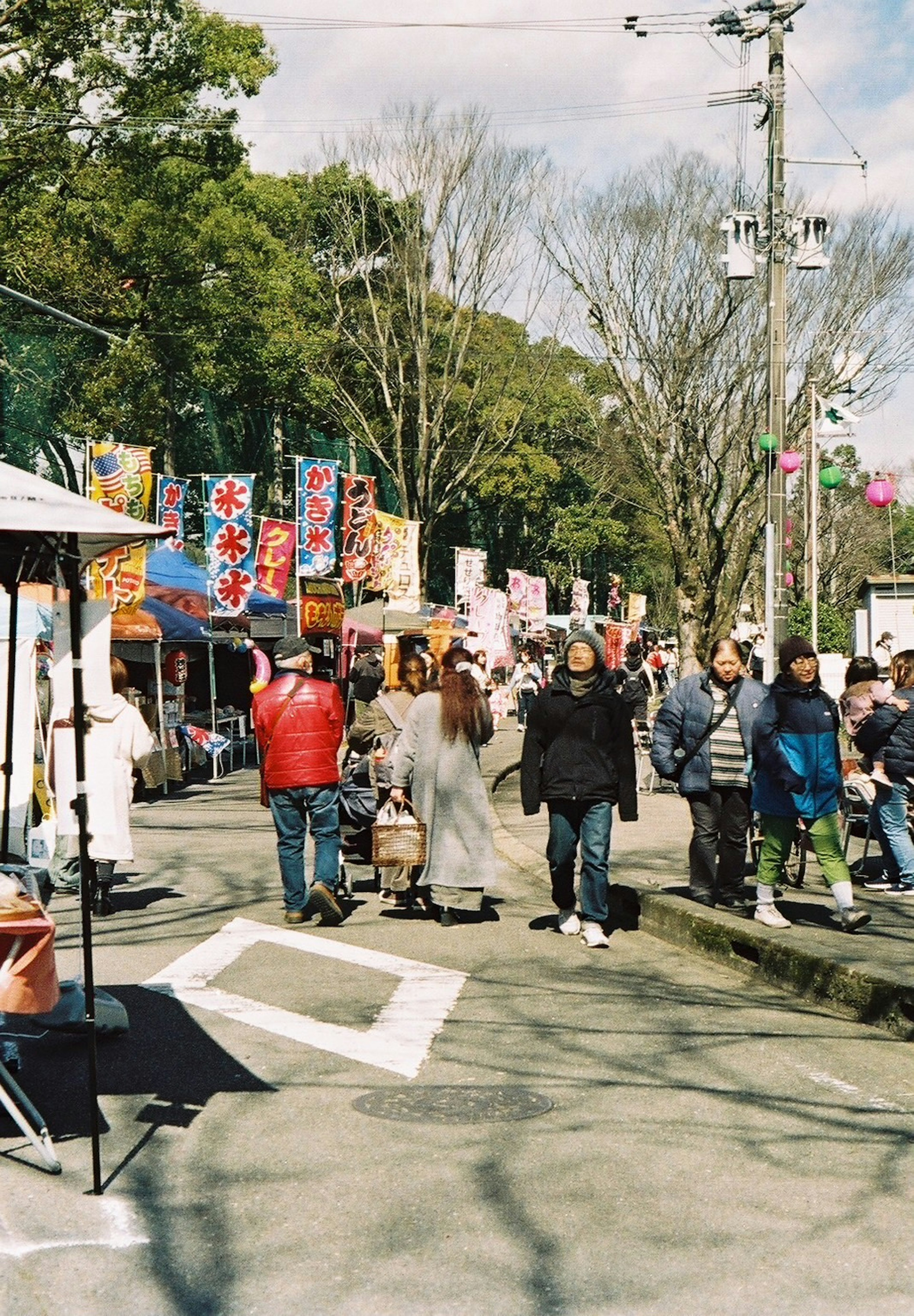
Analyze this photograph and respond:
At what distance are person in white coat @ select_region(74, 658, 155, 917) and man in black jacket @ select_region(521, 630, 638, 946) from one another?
255 centimetres

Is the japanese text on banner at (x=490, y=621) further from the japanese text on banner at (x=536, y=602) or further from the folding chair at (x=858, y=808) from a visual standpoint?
the folding chair at (x=858, y=808)

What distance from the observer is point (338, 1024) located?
6.91 meters

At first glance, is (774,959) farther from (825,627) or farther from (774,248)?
(825,627)

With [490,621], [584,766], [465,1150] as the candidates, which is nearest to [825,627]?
[490,621]

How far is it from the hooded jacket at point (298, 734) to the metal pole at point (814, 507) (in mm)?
11719

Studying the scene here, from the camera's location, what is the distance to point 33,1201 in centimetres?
451

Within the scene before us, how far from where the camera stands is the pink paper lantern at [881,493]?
1842cm

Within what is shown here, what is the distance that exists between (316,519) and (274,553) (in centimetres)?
97

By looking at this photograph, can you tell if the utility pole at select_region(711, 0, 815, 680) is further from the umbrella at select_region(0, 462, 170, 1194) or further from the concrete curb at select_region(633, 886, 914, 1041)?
the umbrella at select_region(0, 462, 170, 1194)

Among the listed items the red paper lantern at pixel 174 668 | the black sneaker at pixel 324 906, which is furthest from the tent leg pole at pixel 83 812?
the red paper lantern at pixel 174 668

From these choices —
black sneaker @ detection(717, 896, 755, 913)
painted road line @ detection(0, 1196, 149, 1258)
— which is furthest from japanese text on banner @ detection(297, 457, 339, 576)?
painted road line @ detection(0, 1196, 149, 1258)

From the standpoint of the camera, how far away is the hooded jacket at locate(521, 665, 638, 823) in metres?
8.89

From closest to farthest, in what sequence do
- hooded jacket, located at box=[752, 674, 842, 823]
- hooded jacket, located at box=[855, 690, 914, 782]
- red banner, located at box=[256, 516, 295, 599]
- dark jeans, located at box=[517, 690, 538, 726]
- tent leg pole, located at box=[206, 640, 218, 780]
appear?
hooded jacket, located at box=[752, 674, 842, 823] → hooded jacket, located at box=[855, 690, 914, 782] → tent leg pole, located at box=[206, 640, 218, 780] → red banner, located at box=[256, 516, 295, 599] → dark jeans, located at box=[517, 690, 538, 726]

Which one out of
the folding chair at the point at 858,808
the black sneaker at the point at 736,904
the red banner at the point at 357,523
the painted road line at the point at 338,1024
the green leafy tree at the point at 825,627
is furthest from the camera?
the red banner at the point at 357,523
